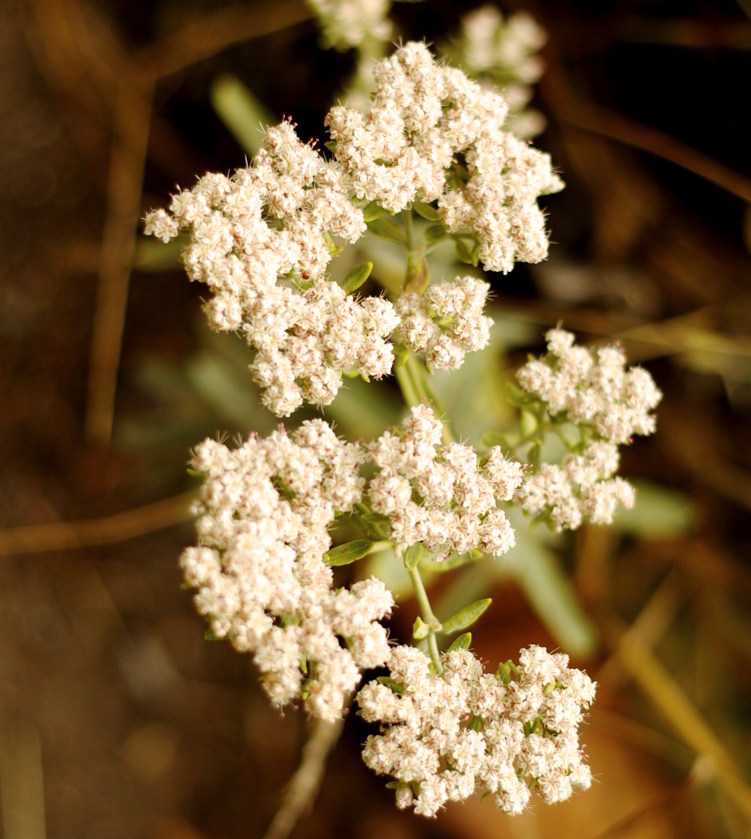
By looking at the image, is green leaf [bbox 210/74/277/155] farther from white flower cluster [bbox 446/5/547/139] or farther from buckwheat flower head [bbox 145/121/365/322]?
buckwheat flower head [bbox 145/121/365/322]

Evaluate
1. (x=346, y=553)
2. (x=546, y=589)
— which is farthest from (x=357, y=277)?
(x=546, y=589)

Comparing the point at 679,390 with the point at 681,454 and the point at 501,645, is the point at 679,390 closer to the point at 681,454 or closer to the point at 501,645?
the point at 681,454

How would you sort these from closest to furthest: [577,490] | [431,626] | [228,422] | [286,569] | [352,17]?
1. [286,569]
2. [431,626]
3. [577,490]
4. [352,17]
5. [228,422]

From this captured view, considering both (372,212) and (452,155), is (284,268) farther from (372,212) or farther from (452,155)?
(452,155)

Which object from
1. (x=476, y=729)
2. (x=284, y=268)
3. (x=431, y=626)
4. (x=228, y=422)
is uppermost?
(x=284, y=268)

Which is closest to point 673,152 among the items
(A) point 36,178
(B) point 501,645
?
(B) point 501,645

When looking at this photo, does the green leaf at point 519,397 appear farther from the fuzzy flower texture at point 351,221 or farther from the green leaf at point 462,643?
the green leaf at point 462,643
